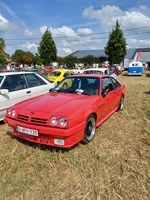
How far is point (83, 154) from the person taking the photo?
11.3ft

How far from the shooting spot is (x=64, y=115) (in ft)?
10.5

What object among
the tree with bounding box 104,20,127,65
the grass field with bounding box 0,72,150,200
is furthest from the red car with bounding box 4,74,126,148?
the tree with bounding box 104,20,127,65

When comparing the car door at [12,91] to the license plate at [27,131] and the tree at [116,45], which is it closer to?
the license plate at [27,131]

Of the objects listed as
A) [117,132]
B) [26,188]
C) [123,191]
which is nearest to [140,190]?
[123,191]

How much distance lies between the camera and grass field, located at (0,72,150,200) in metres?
2.53

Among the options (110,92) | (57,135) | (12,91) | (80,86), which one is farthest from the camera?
(12,91)

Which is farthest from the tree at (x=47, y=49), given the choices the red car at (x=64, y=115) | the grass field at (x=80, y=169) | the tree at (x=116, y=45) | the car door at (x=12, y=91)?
the grass field at (x=80, y=169)

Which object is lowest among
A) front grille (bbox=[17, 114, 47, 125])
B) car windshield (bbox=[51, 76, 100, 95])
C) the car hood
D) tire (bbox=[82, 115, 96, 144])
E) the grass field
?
the grass field

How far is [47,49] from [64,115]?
3025 centimetres

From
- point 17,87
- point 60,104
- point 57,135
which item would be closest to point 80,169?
point 57,135

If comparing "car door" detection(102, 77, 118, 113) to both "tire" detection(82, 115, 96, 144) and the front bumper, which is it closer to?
"tire" detection(82, 115, 96, 144)

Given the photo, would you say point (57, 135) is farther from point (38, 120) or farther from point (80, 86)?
point (80, 86)

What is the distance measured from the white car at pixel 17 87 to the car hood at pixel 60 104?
4.34 feet

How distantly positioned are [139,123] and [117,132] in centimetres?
99
